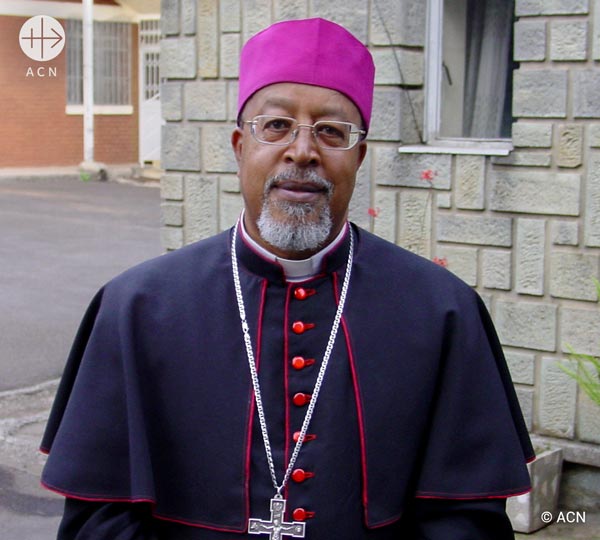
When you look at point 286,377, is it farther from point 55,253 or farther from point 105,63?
point 105,63

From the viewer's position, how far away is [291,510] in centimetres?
253

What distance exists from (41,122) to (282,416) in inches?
822

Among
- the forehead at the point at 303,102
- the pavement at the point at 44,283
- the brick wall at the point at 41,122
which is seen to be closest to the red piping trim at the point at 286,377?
the forehead at the point at 303,102

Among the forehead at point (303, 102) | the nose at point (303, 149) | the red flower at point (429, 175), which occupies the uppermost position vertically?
the forehead at point (303, 102)

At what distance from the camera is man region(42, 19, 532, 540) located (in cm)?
254

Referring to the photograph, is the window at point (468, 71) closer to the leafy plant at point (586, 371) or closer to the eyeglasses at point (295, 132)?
the leafy plant at point (586, 371)

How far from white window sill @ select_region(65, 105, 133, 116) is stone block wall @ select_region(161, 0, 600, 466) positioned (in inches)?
673

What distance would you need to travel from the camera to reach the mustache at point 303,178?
254 centimetres

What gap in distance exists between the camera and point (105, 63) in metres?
23.8

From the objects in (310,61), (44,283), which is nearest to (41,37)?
(44,283)

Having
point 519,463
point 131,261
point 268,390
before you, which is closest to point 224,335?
point 268,390

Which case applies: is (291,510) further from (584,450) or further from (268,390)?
(584,450)

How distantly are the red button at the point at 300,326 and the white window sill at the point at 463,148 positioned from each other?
3.44 m

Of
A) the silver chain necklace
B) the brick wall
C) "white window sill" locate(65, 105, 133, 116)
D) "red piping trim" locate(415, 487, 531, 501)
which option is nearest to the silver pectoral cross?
the silver chain necklace
